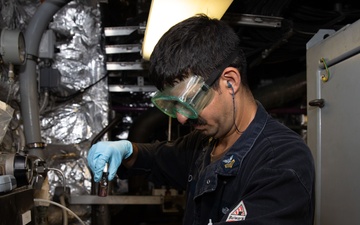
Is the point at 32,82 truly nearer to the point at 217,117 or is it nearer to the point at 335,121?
the point at 217,117

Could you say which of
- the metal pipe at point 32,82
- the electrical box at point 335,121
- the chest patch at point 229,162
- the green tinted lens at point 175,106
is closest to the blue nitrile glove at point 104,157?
the green tinted lens at point 175,106

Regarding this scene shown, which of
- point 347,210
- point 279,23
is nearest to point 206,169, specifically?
point 347,210

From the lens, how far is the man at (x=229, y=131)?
0.85m

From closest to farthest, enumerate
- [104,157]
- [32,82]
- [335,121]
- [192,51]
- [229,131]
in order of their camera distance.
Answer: [192,51] → [229,131] → [104,157] → [335,121] → [32,82]

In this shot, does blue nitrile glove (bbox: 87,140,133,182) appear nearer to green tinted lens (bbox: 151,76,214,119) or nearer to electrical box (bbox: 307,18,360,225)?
green tinted lens (bbox: 151,76,214,119)

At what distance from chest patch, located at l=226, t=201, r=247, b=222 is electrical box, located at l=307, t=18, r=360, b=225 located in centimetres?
58

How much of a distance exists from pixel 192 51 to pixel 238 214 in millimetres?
470

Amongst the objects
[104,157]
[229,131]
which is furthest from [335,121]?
[104,157]

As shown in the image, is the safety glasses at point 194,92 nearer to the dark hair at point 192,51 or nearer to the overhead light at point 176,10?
the dark hair at point 192,51

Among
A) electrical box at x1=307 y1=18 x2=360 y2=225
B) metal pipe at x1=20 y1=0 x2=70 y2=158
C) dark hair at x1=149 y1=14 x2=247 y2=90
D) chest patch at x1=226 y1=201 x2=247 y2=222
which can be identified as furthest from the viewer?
metal pipe at x1=20 y1=0 x2=70 y2=158

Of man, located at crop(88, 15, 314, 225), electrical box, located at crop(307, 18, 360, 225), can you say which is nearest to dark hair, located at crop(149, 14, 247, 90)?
man, located at crop(88, 15, 314, 225)

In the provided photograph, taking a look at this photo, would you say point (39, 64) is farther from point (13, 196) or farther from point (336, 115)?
point (336, 115)

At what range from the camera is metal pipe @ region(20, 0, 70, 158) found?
168 cm

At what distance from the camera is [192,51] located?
0.95 metres
